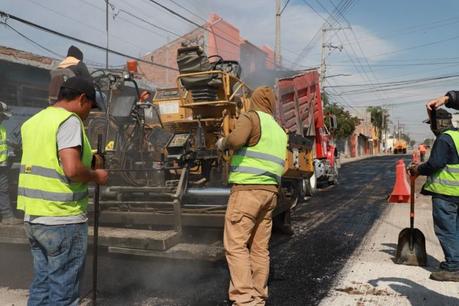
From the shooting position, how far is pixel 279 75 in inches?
412

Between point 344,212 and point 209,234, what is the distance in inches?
198

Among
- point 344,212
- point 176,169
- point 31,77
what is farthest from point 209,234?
point 31,77

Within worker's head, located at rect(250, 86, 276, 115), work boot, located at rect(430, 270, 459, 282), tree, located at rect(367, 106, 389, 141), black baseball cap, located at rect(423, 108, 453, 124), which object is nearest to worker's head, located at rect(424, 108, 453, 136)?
black baseball cap, located at rect(423, 108, 453, 124)

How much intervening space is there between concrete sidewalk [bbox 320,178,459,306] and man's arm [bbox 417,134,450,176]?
3.81ft

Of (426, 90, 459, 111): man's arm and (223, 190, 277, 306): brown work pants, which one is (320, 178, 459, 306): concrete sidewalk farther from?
(426, 90, 459, 111): man's arm

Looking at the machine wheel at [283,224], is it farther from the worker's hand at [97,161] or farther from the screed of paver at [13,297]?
the worker's hand at [97,161]

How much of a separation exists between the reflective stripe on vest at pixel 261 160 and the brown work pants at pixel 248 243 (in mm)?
109

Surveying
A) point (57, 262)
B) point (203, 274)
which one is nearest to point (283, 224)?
point (203, 274)

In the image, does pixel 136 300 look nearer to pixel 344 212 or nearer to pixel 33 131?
pixel 33 131

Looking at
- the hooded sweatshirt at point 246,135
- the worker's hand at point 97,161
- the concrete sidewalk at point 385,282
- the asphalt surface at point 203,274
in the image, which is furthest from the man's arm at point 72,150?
the concrete sidewalk at point 385,282

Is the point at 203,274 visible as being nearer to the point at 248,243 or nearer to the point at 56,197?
the point at 248,243

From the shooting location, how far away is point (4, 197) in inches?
225

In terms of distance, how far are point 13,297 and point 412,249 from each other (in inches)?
173

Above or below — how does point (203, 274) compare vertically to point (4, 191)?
below
